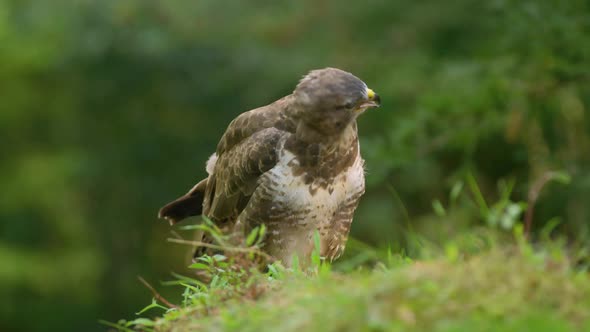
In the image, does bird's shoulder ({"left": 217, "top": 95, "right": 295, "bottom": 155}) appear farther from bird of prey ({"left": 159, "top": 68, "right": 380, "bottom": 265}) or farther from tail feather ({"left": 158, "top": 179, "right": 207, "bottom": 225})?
tail feather ({"left": 158, "top": 179, "right": 207, "bottom": 225})

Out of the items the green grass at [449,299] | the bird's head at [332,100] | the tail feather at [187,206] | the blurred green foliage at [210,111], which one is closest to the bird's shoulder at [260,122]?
the bird's head at [332,100]

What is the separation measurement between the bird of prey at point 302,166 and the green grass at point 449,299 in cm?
173

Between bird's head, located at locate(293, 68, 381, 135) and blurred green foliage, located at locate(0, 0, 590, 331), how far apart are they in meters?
0.76

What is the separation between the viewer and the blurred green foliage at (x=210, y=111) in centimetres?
1037

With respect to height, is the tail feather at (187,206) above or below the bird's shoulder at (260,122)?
below

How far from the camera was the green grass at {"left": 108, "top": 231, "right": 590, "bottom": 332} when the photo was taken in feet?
10.8

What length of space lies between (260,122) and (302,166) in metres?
0.40

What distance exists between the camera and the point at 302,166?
5613 millimetres

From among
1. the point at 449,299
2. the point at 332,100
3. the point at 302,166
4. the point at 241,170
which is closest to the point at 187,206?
the point at 241,170

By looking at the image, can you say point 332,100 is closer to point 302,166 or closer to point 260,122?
point 302,166

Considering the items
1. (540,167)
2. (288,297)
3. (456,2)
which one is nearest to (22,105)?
(456,2)

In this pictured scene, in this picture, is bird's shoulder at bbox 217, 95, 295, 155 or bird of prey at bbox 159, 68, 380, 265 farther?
bird's shoulder at bbox 217, 95, 295, 155

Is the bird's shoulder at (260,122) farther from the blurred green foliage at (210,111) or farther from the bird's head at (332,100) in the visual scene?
the blurred green foliage at (210,111)

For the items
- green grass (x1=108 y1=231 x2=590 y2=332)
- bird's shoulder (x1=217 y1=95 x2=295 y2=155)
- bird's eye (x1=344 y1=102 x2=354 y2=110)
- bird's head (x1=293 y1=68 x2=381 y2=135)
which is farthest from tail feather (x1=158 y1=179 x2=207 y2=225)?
green grass (x1=108 y1=231 x2=590 y2=332)
